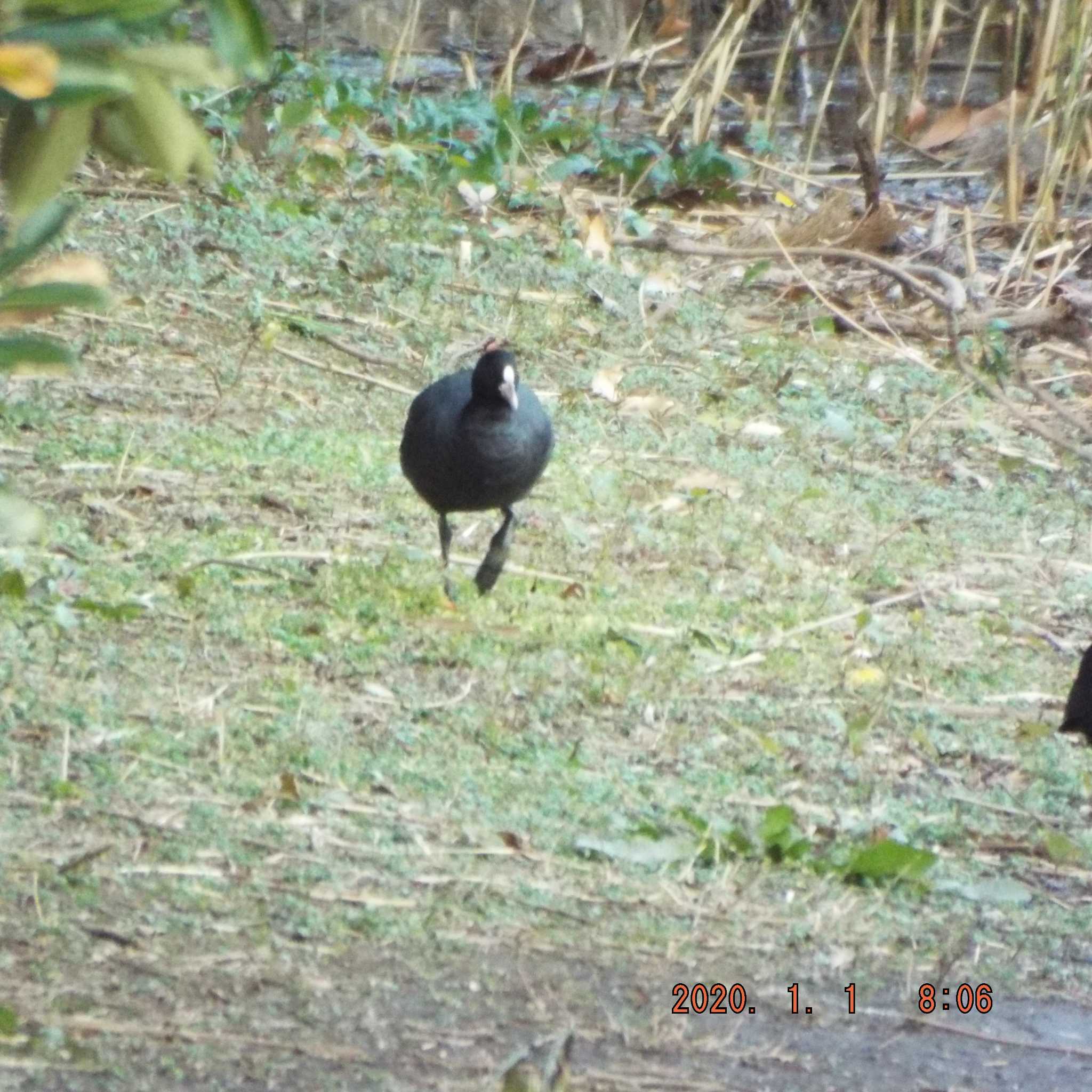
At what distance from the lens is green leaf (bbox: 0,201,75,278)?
1556mm

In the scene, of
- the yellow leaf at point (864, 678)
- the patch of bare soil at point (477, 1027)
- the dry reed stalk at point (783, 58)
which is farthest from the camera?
the dry reed stalk at point (783, 58)

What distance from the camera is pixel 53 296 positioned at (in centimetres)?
158

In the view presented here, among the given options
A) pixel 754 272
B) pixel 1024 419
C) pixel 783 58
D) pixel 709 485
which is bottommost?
pixel 709 485

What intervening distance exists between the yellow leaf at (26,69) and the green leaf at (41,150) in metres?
0.20

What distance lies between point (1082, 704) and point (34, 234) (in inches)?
133

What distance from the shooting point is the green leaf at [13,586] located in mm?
4406

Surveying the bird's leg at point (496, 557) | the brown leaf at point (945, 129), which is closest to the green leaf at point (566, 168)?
the brown leaf at point (945, 129)

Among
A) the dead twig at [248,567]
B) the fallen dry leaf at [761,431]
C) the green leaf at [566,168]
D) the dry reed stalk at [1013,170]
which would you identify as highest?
A: the dry reed stalk at [1013,170]

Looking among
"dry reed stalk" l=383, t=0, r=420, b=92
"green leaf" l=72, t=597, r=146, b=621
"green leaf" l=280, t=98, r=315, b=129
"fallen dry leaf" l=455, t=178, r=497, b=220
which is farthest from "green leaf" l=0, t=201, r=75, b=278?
"dry reed stalk" l=383, t=0, r=420, b=92

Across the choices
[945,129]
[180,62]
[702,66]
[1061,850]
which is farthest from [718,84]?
[180,62]

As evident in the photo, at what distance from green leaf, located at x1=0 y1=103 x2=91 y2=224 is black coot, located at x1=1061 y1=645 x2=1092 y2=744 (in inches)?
132

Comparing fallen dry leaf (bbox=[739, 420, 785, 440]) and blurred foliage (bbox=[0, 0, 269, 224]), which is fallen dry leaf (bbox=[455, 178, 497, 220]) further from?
blurred foliage (bbox=[0, 0, 269, 224])

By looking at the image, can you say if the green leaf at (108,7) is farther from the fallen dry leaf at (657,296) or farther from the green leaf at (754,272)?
the green leaf at (754,272)

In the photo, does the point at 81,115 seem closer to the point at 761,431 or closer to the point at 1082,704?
the point at 1082,704
